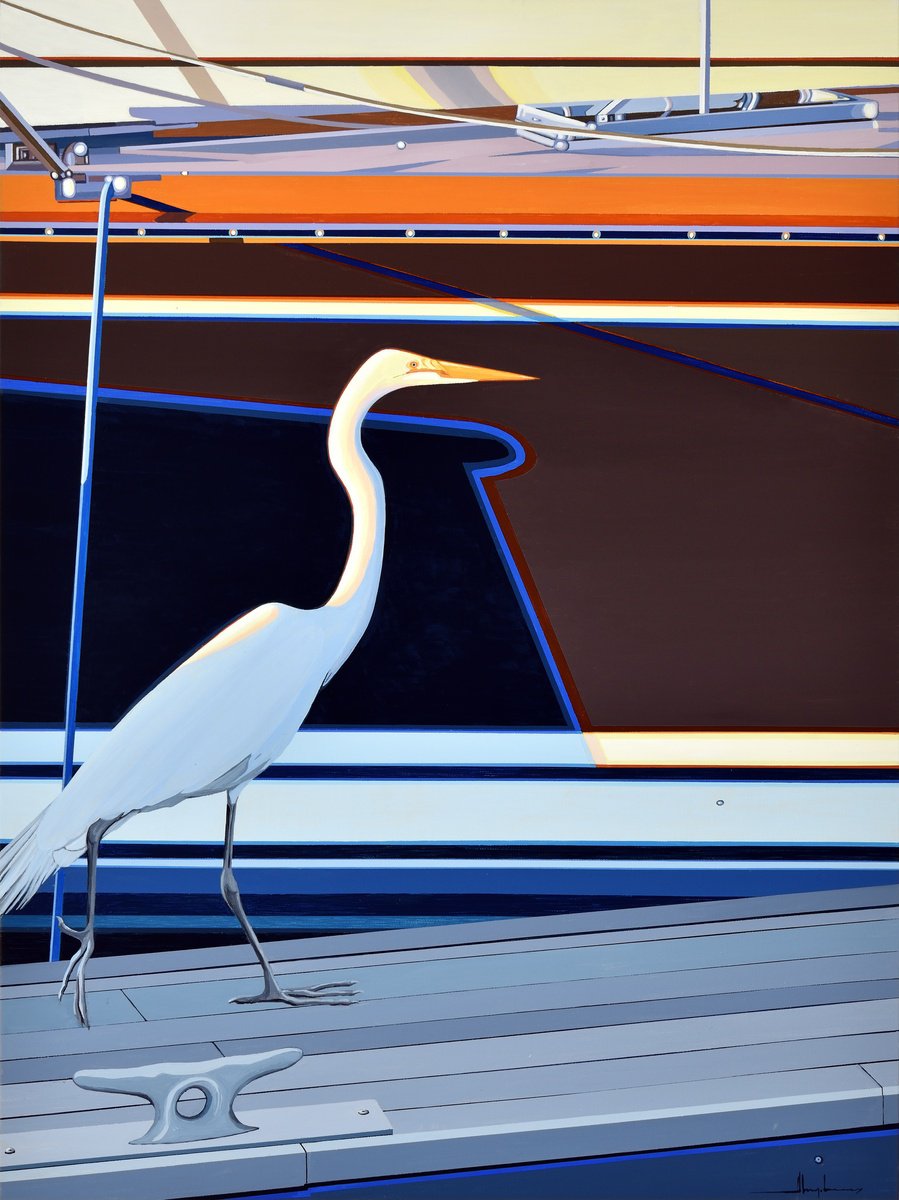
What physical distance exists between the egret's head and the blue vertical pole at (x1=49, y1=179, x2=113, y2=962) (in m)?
0.53

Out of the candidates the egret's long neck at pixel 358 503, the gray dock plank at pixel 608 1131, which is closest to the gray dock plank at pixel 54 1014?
the gray dock plank at pixel 608 1131

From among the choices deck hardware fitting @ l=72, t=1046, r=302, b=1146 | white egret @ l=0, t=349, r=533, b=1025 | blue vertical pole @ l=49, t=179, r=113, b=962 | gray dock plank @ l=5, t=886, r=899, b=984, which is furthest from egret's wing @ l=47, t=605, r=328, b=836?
deck hardware fitting @ l=72, t=1046, r=302, b=1146

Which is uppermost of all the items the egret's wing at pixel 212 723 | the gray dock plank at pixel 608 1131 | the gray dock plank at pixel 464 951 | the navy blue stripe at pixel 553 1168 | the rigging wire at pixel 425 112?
the rigging wire at pixel 425 112

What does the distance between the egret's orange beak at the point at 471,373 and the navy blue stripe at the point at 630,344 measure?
0.40 feet

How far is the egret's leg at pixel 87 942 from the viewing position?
2.04m

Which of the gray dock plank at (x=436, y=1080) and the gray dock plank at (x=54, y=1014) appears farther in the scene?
the gray dock plank at (x=54, y=1014)

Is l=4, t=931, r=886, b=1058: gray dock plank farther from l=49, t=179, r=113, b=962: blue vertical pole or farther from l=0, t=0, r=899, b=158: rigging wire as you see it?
l=0, t=0, r=899, b=158: rigging wire

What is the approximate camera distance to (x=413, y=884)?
7.20 ft

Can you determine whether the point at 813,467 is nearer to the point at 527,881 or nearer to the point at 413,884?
the point at 527,881

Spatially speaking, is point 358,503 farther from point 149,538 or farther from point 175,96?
point 175,96

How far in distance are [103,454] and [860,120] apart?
5.22 feet

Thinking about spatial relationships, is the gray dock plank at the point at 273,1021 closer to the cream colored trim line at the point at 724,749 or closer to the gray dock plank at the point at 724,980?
the gray dock plank at the point at 724,980
